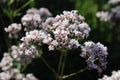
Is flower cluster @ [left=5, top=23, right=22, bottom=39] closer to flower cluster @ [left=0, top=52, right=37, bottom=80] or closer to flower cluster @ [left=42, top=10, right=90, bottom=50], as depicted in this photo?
flower cluster @ [left=0, top=52, right=37, bottom=80]

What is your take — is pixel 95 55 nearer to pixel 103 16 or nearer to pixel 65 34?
pixel 65 34

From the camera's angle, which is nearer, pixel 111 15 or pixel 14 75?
pixel 14 75

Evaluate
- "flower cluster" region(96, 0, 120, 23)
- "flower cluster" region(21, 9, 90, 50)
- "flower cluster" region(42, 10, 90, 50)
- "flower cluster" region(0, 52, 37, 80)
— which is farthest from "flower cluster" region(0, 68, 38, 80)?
"flower cluster" region(96, 0, 120, 23)

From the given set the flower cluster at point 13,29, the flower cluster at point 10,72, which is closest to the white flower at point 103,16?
the flower cluster at point 10,72

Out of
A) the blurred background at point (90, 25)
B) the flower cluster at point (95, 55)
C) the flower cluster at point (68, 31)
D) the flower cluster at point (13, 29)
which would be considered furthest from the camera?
the blurred background at point (90, 25)

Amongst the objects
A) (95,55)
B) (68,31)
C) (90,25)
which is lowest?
(95,55)

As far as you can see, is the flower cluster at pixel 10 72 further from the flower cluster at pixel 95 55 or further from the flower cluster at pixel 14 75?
the flower cluster at pixel 95 55

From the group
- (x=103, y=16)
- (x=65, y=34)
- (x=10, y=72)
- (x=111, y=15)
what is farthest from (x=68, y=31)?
(x=111, y=15)

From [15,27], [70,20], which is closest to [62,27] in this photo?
[70,20]

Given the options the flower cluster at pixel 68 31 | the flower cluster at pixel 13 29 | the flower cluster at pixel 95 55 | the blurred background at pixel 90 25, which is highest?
the blurred background at pixel 90 25
